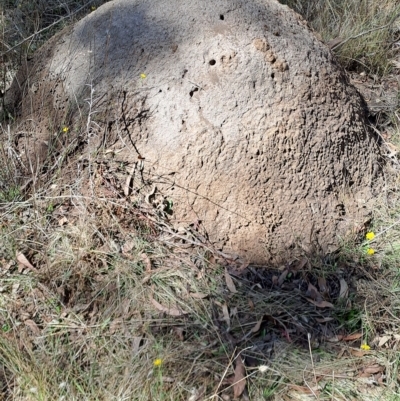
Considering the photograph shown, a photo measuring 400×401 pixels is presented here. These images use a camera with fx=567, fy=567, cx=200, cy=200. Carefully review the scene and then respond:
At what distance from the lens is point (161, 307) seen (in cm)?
253

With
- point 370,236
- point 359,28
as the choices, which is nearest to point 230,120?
point 370,236

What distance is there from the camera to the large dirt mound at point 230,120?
9.30 ft

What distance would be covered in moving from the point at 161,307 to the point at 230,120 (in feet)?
3.23

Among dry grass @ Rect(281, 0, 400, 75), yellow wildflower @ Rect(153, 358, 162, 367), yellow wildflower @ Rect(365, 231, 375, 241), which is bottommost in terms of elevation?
yellow wildflower @ Rect(365, 231, 375, 241)

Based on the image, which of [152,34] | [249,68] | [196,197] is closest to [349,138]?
[249,68]

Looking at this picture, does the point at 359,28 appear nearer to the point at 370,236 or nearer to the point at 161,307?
the point at 370,236

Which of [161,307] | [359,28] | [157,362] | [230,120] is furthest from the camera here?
[359,28]

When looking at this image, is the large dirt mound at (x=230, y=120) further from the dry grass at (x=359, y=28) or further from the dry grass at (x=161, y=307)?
the dry grass at (x=359, y=28)

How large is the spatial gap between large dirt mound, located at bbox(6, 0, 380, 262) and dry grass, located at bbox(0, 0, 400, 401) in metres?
0.14

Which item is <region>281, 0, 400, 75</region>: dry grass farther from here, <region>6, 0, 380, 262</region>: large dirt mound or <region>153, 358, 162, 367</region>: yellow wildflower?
<region>153, 358, 162, 367</region>: yellow wildflower

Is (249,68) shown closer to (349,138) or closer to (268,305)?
(349,138)

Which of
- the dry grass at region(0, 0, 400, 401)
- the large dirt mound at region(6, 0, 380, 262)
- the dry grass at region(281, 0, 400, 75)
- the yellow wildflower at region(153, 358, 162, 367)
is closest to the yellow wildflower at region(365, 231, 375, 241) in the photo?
the dry grass at region(0, 0, 400, 401)

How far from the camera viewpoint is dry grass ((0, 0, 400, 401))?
89.7 inches

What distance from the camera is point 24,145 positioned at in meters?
3.22
